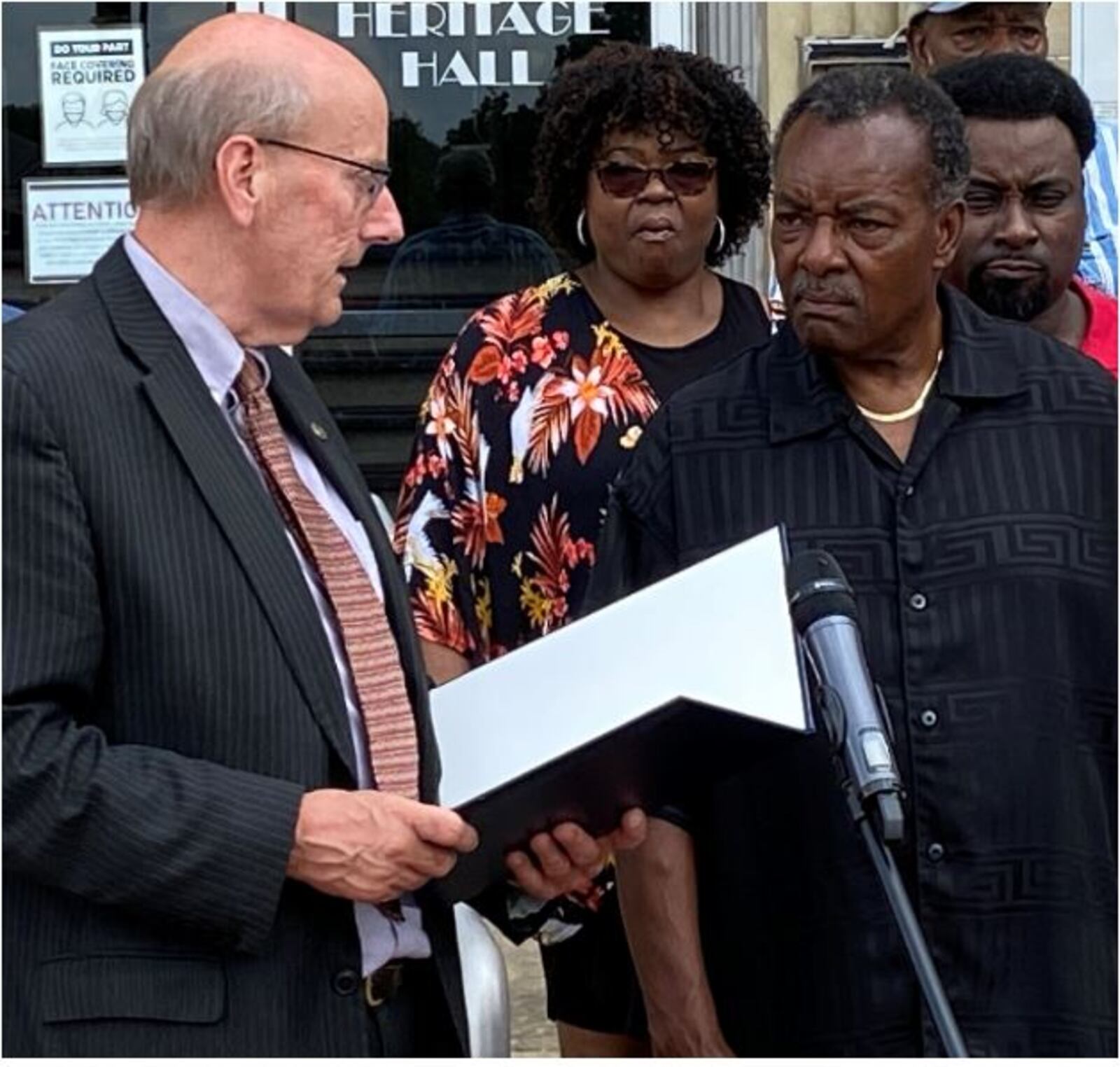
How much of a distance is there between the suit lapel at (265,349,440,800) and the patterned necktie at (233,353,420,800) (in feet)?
0.10

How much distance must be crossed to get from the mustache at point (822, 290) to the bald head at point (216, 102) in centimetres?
69

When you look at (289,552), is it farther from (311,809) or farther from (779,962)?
(779,962)

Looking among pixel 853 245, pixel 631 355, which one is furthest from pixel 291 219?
pixel 631 355

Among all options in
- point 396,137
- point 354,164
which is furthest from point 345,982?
point 396,137

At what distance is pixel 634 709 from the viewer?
9.50 ft

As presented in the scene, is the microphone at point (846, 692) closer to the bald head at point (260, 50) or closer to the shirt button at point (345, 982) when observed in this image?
the shirt button at point (345, 982)

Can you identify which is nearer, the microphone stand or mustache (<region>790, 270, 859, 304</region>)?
the microphone stand

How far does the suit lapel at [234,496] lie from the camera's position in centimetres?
294

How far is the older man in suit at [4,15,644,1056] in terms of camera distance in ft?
9.27

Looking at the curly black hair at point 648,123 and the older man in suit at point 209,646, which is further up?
the curly black hair at point 648,123

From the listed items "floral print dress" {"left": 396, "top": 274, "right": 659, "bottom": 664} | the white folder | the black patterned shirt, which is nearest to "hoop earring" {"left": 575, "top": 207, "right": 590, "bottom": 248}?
"floral print dress" {"left": 396, "top": 274, "right": 659, "bottom": 664}

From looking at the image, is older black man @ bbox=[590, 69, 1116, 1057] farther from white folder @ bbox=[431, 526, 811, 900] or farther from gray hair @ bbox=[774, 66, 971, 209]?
white folder @ bbox=[431, 526, 811, 900]

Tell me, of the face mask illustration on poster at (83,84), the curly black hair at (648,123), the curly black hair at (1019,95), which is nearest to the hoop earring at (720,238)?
the curly black hair at (648,123)

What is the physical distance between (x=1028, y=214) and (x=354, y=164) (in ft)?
4.79
